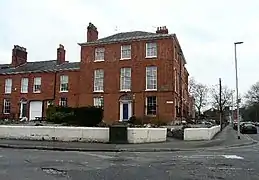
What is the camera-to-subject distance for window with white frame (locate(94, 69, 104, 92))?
4241cm

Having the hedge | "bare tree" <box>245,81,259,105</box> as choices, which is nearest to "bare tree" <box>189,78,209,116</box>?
"bare tree" <box>245,81,259,105</box>

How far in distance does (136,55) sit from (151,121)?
8168mm

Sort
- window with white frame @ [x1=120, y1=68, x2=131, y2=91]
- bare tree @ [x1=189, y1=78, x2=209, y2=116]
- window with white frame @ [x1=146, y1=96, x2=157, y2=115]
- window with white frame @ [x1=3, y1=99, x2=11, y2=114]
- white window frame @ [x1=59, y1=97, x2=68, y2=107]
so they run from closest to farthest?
window with white frame @ [x1=146, y1=96, x2=157, y2=115] → window with white frame @ [x1=120, y1=68, x2=131, y2=91] → white window frame @ [x1=59, y1=97, x2=68, y2=107] → window with white frame @ [x1=3, y1=99, x2=11, y2=114] → bare tree @ [x1=189, y1=78, x2=209, y2=116]

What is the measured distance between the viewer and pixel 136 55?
41031 millimetres

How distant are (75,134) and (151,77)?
64.7ft

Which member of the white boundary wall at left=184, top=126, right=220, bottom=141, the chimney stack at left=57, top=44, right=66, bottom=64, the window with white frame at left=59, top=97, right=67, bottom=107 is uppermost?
the chimney stack at left=57, top=44, right=66, bottom=64

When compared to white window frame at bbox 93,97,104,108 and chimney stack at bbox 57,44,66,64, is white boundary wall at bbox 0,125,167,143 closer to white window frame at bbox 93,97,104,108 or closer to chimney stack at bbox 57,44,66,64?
white window frame at bbox 93,97,104,108

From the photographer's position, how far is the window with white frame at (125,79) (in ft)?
135

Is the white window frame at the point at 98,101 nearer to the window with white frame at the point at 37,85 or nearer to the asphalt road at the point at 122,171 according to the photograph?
the window with white frame at the point at 37,85

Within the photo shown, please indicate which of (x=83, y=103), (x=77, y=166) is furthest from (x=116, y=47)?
(x=77, y=166)

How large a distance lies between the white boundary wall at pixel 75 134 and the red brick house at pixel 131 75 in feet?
53.4

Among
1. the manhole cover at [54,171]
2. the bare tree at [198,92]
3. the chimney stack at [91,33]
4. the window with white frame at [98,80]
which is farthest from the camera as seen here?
the bare tree at [198,92]

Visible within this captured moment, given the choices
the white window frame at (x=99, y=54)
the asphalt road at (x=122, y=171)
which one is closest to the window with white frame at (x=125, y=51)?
the white window frame at (x=99, y=54)

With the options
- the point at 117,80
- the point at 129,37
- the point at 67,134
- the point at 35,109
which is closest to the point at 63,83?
the point at 35,109
